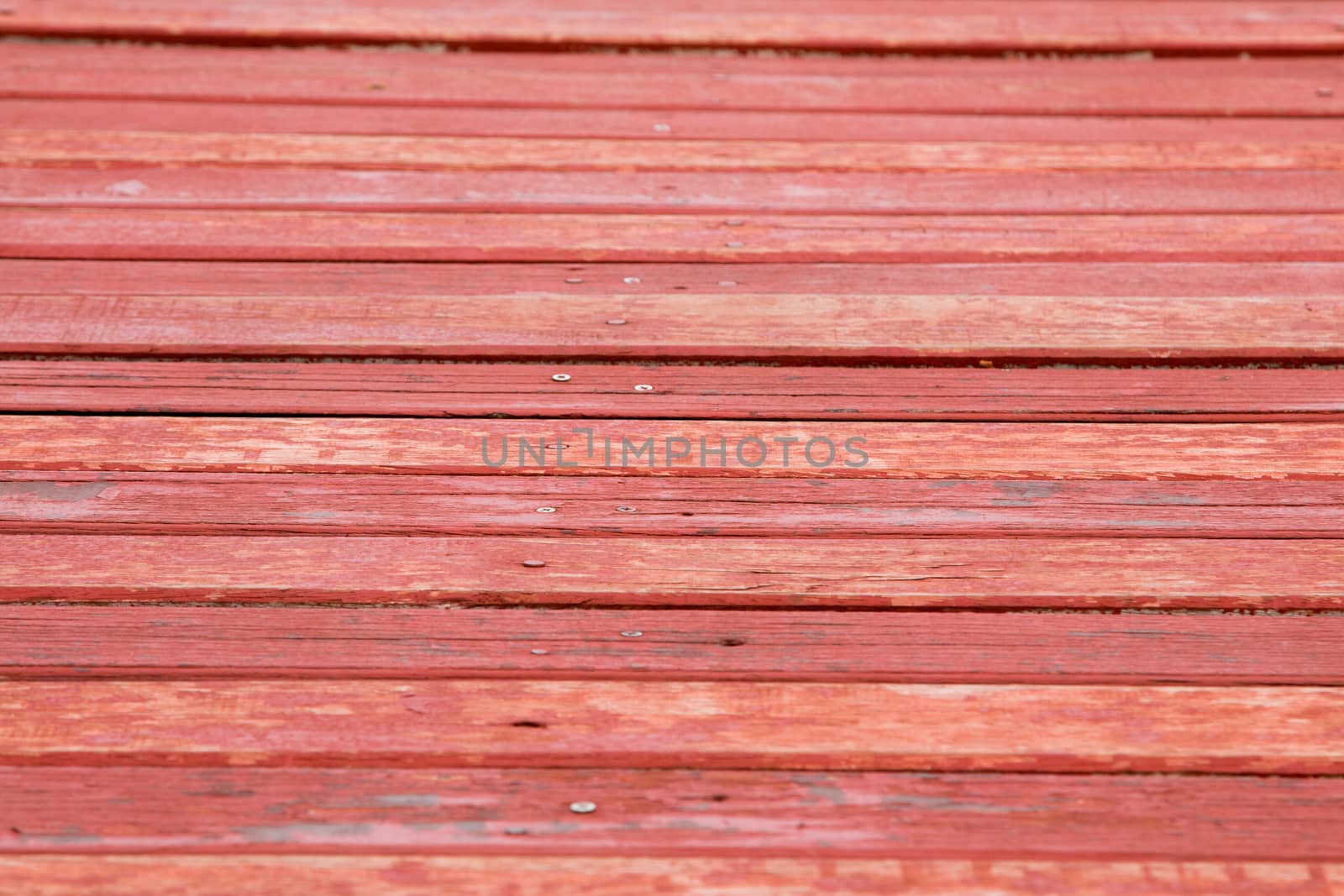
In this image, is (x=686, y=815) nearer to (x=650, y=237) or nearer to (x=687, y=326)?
(x=687, y=326)

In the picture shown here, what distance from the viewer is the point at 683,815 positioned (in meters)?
1.34

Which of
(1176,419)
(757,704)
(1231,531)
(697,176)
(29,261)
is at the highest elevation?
(697,176)

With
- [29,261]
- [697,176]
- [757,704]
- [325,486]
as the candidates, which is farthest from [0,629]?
[697,176]

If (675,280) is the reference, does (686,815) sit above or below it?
below

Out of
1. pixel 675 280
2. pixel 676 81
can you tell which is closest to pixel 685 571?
pixel 675 280

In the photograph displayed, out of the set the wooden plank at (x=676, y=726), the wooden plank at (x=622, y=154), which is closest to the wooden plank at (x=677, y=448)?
the wooden plank at (x=676, y=726)

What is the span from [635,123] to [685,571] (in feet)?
3.87

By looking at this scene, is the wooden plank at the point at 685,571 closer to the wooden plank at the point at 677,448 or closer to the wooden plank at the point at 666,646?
the wooden plank at the point at 666,646

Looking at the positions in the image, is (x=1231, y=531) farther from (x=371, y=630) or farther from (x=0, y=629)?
(x=0, y=629)

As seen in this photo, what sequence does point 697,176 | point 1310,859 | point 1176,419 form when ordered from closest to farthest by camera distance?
point 1310,859 < point 1176,419 < point 697,176

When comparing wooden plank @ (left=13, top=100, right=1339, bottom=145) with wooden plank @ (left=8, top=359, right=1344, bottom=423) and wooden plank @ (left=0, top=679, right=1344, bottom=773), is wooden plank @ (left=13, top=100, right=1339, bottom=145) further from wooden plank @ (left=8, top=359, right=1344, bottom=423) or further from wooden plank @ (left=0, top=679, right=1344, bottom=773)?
wooden plank @ (left=0, top=679, right=1344, bottom=773)

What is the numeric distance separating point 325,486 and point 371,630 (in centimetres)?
28

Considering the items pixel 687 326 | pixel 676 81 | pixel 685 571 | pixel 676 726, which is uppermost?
pixel 676 81

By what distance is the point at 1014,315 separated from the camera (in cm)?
195
